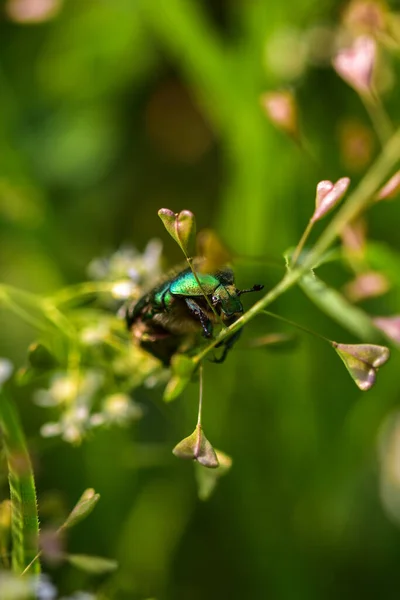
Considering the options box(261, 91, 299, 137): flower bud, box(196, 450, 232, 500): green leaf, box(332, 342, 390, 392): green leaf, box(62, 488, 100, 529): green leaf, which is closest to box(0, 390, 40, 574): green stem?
box(62, 488, 100, 529): green leaf

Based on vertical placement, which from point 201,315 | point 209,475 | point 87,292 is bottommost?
point 209,475

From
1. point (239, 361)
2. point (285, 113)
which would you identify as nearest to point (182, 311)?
point (285, 113)

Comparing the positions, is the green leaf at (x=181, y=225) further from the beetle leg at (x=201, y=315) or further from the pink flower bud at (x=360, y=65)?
the pink flower bud at (x=360, y=65)

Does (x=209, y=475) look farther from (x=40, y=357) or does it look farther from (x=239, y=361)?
(x=239, y=361)

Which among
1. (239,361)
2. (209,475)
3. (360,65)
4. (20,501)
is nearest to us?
(20,501)

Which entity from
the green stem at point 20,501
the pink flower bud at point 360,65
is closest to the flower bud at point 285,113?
the pink flower bud at point 360,65

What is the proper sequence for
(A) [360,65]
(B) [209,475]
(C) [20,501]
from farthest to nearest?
(A) [360,65] → (B) [209,475] → (C) [20,501]

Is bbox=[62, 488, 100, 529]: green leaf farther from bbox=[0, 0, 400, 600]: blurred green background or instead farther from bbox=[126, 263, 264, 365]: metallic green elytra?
bbox=[0, 0, 400, 600]: blurred green background
